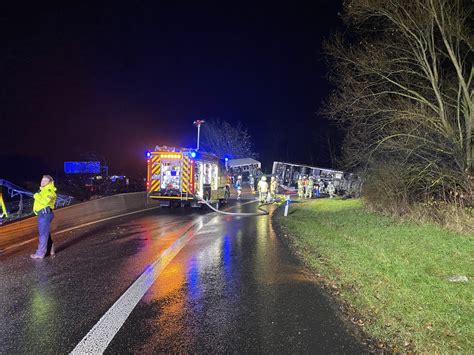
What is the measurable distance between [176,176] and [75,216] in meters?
5.60

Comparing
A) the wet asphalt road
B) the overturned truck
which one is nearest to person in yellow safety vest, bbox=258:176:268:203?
the overturned truck

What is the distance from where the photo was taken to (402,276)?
21.1 ft

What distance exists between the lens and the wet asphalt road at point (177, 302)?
410cm

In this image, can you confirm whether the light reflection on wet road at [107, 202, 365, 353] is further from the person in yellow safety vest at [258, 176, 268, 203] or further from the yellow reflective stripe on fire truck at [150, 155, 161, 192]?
the person in yellow safety vest at [258, 176, 268, 203]

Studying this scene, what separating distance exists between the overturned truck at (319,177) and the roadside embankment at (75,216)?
46.9ft

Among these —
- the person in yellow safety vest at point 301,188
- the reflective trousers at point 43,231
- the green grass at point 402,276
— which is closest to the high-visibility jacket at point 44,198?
the reflective trousers at point 43,231

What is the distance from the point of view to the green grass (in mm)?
4336

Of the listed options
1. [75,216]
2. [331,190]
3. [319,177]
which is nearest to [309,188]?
[331,190]

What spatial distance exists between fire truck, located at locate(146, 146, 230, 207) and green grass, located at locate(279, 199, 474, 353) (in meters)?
7.67

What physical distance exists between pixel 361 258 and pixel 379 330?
355 centimetres

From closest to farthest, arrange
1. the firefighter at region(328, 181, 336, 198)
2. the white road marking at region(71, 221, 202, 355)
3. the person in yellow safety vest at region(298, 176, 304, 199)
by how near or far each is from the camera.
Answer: the white road marking at region(71, 221, 202, 355) → the firefighter at region(328, 181, 336, 198) → the person in yellow safety vest at region(298, 176, 304, 199)

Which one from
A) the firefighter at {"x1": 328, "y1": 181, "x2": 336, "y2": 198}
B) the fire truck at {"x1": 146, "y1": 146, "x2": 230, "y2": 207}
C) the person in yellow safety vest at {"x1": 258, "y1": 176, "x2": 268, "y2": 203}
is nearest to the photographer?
the fire truck at {"x1": 146, "y1": 146, "x2": 230, "y2": 207}

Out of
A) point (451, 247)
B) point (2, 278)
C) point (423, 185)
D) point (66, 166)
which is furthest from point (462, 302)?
point (66, 166)

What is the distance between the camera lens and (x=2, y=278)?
21.2 ft
